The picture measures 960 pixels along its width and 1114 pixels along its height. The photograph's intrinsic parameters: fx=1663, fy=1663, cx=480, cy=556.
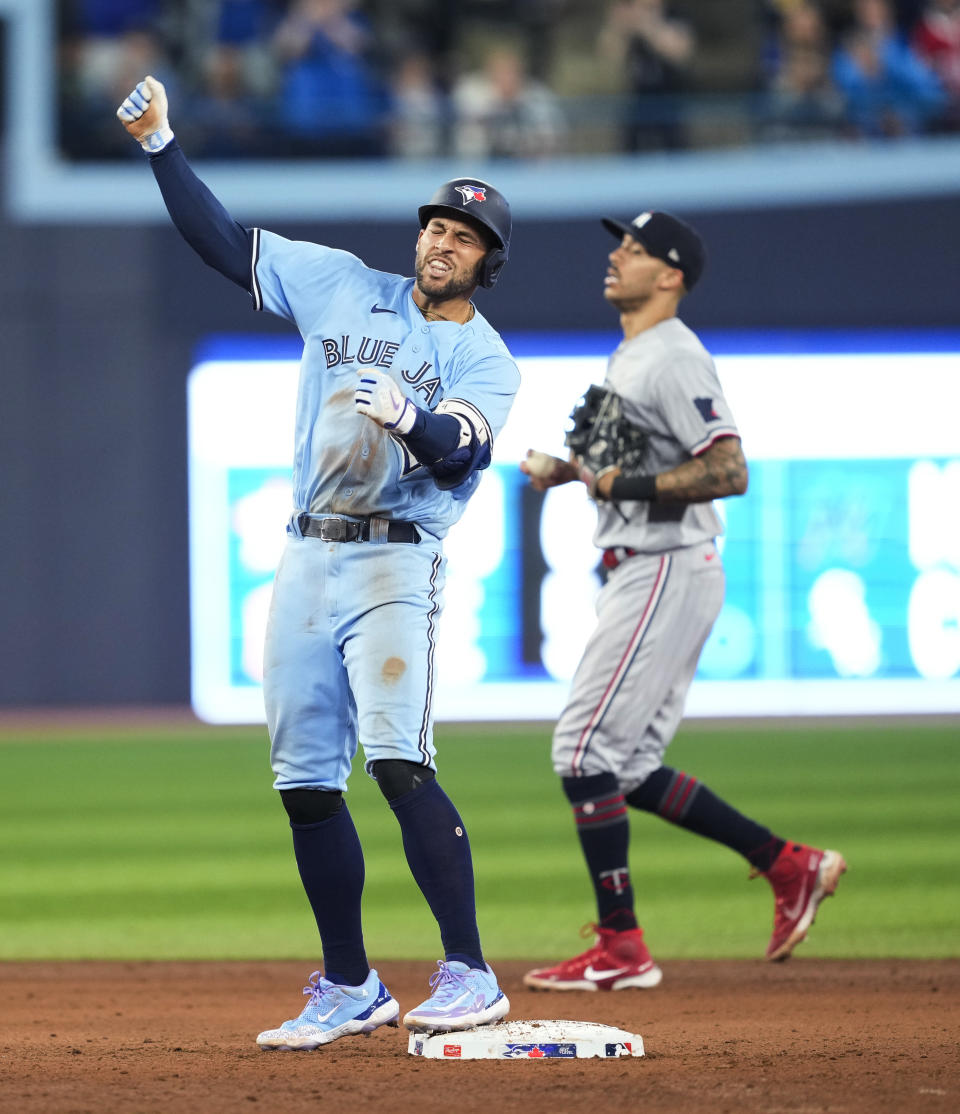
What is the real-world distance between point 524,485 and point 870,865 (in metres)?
6.37

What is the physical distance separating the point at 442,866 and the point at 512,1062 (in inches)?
16.8

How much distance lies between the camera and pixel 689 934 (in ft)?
18.1

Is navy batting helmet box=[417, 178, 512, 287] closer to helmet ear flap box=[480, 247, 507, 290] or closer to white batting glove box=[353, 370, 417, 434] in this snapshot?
helmet ear flap box=[480, 247, 507, 290]

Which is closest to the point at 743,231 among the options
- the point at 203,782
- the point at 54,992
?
the point at 203,782

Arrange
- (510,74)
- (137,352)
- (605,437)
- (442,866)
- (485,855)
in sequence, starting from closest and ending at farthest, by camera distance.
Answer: (442,866) < (605,437) < (485,855) < (137,352) < (510,74)

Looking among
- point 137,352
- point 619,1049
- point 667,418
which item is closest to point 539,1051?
point 619,1049

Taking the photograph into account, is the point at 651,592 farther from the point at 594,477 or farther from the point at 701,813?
the point at 701,813

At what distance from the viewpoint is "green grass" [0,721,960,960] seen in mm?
5531

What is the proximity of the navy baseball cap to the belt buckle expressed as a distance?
163 centimetres

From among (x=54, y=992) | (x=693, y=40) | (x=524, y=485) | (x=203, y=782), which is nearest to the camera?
(x=54, y=992)

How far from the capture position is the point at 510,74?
44.8 feet

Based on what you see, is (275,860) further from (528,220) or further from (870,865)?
(528,220)

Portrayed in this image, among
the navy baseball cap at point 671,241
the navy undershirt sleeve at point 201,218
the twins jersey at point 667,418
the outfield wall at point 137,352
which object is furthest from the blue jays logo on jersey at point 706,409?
the outfield wall at point 137,352

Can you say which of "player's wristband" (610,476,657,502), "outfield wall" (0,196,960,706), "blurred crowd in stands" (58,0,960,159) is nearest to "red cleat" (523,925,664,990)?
"player's wristband" (610,476,657,502)
